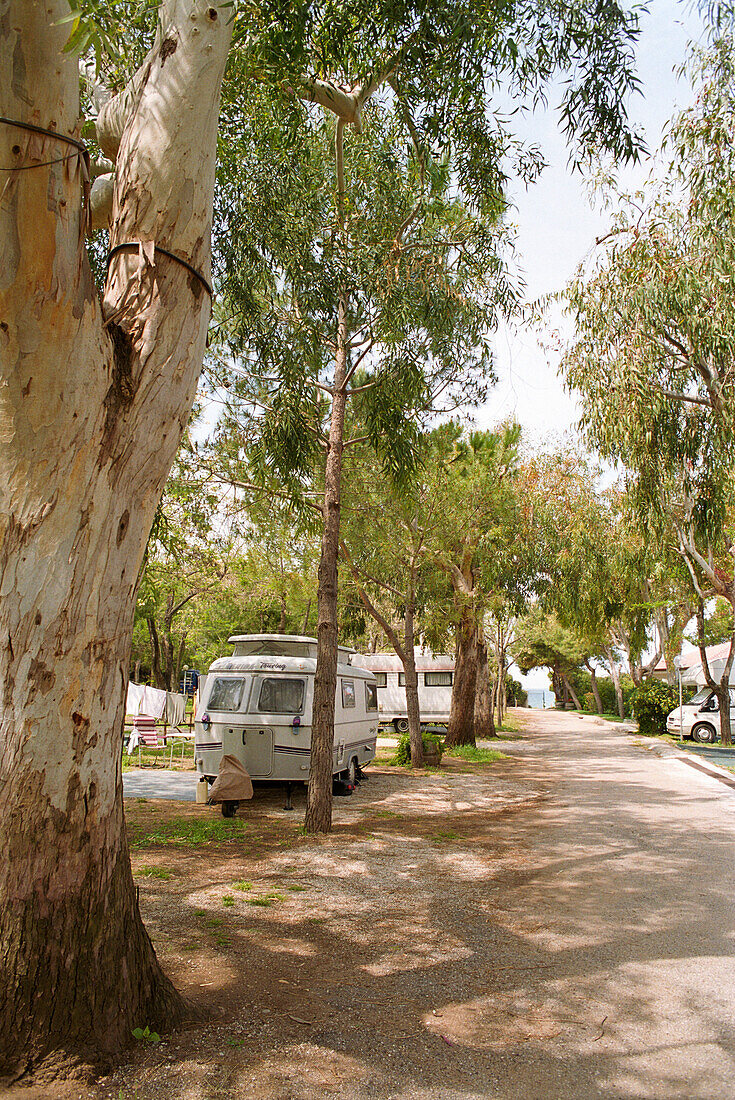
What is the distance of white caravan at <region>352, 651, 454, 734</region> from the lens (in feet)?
95.0

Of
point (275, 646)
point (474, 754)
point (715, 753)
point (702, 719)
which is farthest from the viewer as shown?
point (702, 719)

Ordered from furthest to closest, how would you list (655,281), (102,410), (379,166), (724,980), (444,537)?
(444,537) < (655,281) < (379,166) < (724,980) < (102,410)

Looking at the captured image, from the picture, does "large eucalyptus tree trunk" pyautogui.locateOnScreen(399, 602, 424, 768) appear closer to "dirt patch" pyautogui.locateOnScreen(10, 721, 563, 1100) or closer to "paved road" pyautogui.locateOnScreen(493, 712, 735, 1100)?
"paved road" pyautogui.locateOnScreen(493, 712, 735, 1100)

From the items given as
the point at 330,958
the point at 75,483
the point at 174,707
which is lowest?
the point at 330,958

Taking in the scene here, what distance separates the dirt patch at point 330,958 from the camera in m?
3.17

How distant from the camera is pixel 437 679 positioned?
95.9 ft

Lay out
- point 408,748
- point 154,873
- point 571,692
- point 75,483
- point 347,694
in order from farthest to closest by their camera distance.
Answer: point 571,692
point 408,748
point 347,694
point 154,873
point 75,483

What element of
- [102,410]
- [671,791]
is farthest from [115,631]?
A: [671,791]

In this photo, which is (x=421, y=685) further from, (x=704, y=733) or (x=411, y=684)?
(x=411, y=684)

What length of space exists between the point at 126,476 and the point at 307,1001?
2.95 m

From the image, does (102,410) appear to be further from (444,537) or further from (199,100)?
(444,537)

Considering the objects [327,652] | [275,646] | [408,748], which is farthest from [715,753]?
[327,652]

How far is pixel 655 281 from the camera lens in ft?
40.6

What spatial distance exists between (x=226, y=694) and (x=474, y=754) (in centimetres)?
1026
